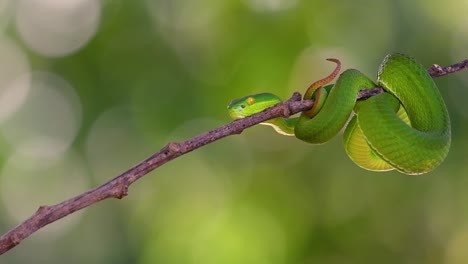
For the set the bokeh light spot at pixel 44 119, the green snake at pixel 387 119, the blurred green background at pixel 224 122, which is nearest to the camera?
the green snake at pixel 387 119

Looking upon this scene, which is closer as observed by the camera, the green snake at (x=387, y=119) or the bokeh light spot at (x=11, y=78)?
the green snake at (x=387, y=119)

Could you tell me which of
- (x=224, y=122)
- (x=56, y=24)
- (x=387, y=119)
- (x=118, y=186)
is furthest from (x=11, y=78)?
(x=118, y=186)

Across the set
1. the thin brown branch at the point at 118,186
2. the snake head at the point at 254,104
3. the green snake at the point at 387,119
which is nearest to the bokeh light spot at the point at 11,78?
the snake head at the point at 254,104

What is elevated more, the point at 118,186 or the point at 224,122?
the point at 224,122

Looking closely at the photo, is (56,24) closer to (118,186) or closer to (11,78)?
(11,78)

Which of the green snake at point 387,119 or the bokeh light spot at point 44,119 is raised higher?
the bokeh light spot at point 44,119

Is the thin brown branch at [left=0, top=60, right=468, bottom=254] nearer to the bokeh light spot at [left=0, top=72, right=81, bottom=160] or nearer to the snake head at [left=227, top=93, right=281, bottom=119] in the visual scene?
the snake head at [left=227, top=93, right=281, bottom=119]

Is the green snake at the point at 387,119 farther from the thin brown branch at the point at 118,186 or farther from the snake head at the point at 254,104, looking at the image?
the thin brown branch at the point at 118,186
